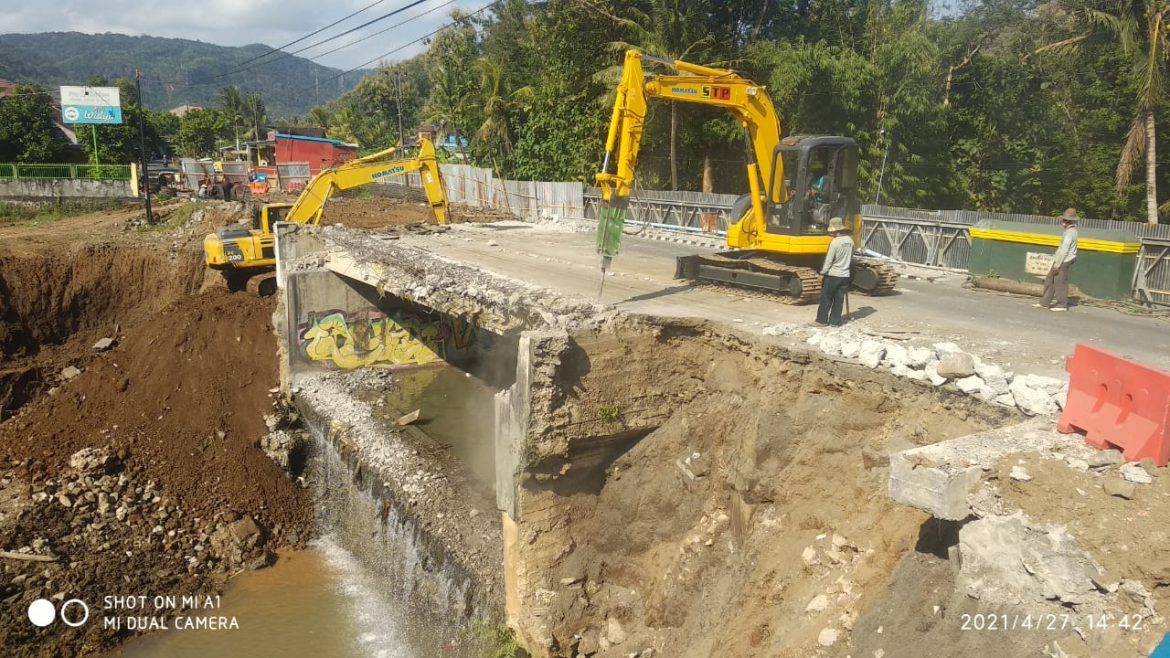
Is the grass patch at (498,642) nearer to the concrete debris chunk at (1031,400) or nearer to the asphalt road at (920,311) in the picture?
the asphalt road at (920,311)

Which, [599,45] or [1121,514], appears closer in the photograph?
[1121,514]

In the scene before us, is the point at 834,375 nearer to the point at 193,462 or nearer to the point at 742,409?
the point at 742,409

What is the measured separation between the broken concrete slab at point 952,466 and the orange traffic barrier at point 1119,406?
0.21 m

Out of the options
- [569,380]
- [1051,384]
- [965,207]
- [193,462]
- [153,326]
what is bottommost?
[193,462]

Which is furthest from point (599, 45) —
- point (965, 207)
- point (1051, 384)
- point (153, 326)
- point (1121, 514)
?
point (1121, 514)


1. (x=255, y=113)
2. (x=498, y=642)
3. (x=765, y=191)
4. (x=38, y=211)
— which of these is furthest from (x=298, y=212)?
(x=255, y=113)

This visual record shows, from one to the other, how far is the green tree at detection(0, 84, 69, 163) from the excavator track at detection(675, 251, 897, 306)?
48.3m

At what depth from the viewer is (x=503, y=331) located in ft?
38.0

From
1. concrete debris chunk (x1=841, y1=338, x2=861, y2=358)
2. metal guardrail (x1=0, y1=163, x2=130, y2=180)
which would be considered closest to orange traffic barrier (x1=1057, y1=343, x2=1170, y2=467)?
concrete debris chunk (x1=841, y1=338, x2=861, y2=358)

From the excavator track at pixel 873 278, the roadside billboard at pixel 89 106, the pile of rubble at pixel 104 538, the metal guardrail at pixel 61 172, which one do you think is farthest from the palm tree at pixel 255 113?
the excavator track at pixel 873 278

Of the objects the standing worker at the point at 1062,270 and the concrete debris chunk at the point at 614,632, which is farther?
the standing worker at the point at 1062,270

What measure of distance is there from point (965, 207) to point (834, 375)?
2470cm

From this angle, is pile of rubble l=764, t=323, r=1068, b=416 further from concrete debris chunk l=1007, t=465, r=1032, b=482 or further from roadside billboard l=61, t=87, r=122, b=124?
roadside billboard l=61, t=87, r=122, b=124

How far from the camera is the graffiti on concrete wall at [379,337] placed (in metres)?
19.0
